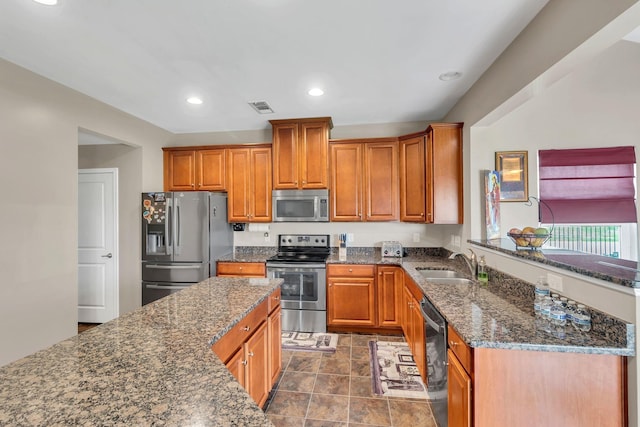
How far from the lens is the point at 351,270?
330 cm

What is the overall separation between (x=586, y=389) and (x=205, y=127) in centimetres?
427

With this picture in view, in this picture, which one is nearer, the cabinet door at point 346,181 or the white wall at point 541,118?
the white wall at point 541,118

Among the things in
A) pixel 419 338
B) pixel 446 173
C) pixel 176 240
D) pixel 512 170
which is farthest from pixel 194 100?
pixel 512 170

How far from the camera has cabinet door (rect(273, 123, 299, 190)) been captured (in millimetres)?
3557

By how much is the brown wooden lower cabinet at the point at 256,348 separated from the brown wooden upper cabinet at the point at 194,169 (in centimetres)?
220

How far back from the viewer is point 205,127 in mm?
3881

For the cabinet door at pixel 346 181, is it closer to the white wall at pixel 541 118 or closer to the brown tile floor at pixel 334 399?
the white wall at pixel 541 118

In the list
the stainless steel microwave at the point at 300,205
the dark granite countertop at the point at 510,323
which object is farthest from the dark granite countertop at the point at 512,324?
the stainless steel microwave at the point at 300,205

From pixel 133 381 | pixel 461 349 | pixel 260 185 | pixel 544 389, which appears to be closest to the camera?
pixel 133 381

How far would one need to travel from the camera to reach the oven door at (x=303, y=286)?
3.32 m

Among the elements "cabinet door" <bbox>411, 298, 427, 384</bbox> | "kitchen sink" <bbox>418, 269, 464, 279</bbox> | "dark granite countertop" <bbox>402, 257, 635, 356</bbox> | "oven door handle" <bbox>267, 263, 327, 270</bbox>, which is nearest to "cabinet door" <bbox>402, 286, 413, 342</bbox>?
"cabinet door" <bbox>411, 298, 427, 384</bbox>

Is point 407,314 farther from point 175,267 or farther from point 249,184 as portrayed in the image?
point 175,267

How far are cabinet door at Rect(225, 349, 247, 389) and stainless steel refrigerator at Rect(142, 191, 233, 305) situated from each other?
6.62ft

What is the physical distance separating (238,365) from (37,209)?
7.28 feet
